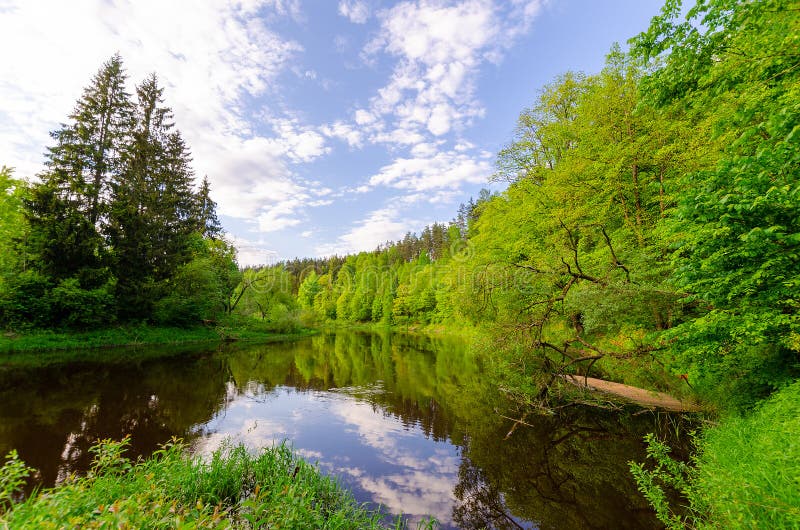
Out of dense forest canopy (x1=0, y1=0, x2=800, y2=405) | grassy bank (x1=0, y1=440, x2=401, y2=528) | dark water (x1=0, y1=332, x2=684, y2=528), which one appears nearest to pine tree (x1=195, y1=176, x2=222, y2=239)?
dense forest canopy (x1=0, y1=0, x2=800, y2=405)

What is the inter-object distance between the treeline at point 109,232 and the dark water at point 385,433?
9459 millimetres

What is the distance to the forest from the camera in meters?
5.43

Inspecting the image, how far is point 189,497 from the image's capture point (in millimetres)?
5277

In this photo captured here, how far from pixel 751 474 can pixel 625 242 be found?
8.59 m

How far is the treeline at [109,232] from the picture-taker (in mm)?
21266

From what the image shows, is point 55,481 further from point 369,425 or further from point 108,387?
point 108,387

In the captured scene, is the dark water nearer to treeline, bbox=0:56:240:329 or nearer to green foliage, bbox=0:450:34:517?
green foliage, bbox=0:450:34:517

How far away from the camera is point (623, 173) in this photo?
12586 mm

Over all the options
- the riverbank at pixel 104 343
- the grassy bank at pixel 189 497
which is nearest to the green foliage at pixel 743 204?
the grassy bank at pixel 189 497

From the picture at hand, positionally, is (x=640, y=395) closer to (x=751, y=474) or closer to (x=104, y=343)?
(x=751, y=474)

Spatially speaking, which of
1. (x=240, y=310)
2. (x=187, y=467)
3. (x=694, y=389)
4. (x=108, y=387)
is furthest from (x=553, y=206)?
(x=240, y=310)

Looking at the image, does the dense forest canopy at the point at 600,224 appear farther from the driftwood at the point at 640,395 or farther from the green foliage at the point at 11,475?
the green foliage at the point at 11,475

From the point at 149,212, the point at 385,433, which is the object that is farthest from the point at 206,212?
the point at 385,433

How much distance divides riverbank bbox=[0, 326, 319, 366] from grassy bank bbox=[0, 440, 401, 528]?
1783cm
